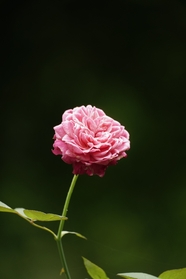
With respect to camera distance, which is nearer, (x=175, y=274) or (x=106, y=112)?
(x=175, y=274)

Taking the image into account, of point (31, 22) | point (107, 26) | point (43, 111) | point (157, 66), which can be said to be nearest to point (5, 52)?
point (31, 22)

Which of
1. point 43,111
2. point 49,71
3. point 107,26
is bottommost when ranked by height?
point 43,111

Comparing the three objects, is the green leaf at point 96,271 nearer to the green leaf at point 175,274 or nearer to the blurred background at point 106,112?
the green leaf at point 175,274

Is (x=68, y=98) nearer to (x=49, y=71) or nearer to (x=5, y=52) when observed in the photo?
(x=49, y=71)

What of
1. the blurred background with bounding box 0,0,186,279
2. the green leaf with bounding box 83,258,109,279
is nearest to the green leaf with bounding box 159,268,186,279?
the green leaf with bounding box 83,258,109,279

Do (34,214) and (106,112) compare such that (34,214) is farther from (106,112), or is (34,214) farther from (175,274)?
(106,112)

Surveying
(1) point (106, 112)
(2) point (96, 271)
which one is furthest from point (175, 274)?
(1) point (106, 112)

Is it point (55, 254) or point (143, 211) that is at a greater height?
point (143, 211)
